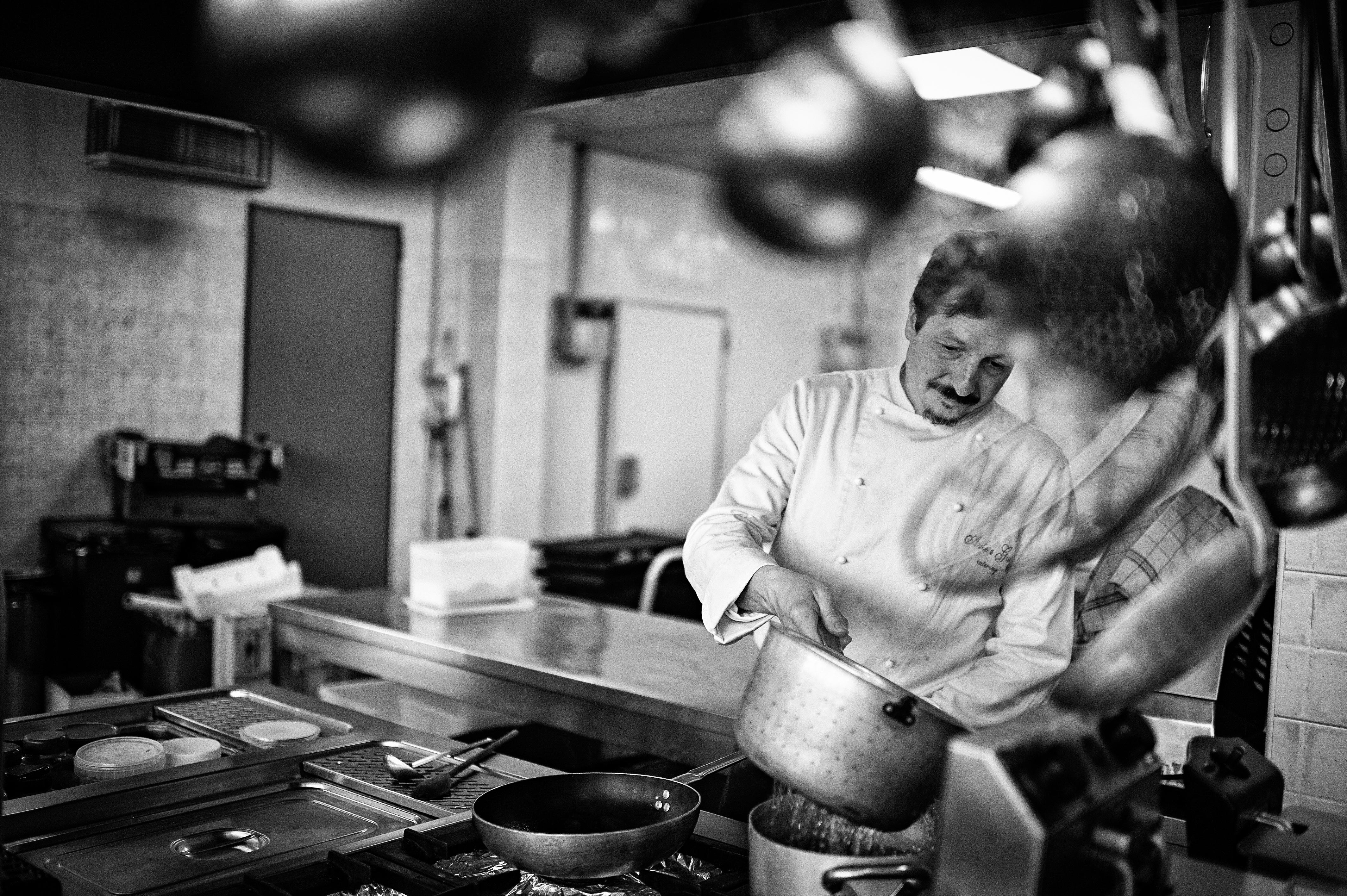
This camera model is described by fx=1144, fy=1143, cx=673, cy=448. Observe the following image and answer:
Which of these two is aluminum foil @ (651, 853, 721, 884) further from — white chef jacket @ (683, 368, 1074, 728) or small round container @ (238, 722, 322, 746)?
small round container @ (238, 722, 322, 746)

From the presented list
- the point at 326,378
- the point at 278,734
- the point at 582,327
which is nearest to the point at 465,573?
the point at 278,734

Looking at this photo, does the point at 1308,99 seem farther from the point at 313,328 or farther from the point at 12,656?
the point at 313,328

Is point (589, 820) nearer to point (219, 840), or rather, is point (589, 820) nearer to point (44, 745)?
point (219, 840)

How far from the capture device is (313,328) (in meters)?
5.88

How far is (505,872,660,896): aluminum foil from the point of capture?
149 centimetres

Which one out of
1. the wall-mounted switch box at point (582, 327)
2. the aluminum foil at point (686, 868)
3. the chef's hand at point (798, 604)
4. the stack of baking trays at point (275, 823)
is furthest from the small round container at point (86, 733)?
the wall-mounted switch box at point (582, 327)

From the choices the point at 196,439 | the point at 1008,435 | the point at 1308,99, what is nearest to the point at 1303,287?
the point at 1308,99

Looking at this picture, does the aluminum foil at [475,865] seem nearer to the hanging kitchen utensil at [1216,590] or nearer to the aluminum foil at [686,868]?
the aluminum foil at [686,868]

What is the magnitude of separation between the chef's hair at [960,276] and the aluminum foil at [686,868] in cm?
97

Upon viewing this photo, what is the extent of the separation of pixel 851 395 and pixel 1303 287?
1015mm

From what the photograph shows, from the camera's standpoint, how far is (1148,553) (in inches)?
90.1

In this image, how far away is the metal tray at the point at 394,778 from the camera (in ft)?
6.10

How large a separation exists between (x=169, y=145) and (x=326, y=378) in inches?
59.5

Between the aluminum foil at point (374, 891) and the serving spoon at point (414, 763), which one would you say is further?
the serving spoon at point (414, 763)
